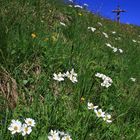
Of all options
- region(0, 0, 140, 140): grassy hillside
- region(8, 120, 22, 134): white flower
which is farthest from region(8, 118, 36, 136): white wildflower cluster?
region(0, 0, 140, 140): grassy hillside

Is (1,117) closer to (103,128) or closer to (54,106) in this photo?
(54,106)

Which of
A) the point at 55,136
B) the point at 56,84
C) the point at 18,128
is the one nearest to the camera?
the point at 18,128

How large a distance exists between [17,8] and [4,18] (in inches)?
22.7

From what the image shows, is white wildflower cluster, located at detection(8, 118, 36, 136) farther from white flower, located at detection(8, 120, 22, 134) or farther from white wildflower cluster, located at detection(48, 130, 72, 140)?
white wildflower cluster, located at detection(48, 130, 72, 140)

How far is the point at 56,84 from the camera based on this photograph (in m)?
4.77

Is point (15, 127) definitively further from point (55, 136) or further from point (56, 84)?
point (56, 84)

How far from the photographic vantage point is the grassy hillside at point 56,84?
385 cm

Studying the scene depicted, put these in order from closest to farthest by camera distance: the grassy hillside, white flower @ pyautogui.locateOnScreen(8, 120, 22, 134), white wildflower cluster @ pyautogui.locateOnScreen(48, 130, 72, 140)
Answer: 1. white flower @ pyautogui.locateOnScreen(8, 120, 22, 134)
2. white wildflower cluster @ pyautogui.locateOnScreen(48, 130, 72, 140)
3. the grassy hillside

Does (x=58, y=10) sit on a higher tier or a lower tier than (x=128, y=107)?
higher

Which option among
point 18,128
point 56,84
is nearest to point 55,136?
point 18,128

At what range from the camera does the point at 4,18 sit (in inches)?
191

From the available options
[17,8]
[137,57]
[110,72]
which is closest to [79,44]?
[110,72]

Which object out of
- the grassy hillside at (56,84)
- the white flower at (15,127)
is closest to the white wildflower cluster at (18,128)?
the white flower at (15,127)

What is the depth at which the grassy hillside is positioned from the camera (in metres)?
3.85
